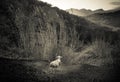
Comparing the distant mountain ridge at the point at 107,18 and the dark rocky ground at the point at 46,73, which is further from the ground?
the distant mountain ridge at the point at 107,18

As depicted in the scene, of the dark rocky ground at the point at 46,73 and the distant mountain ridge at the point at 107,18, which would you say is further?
the distant mountain ridge at the point at 107,18

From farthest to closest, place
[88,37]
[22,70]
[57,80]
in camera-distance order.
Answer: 1. [88,37]
2. [22,70]
3. [57,80]

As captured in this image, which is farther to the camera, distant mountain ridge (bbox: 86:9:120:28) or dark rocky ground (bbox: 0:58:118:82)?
distant mountain ridge (bbox: 86:9:120:28)

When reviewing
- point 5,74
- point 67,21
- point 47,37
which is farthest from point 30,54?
point 67,21

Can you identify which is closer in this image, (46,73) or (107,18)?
(46,73)

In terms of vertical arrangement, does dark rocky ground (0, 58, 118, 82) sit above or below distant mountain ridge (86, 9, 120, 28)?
below

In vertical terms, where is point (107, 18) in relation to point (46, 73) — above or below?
above

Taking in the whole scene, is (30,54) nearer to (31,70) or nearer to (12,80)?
(31,70)

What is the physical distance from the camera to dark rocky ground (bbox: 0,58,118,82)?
2.79m

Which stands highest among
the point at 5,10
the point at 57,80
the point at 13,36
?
the point at 5,10

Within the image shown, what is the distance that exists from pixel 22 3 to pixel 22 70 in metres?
5.59

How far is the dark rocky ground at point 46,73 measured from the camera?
2.79m

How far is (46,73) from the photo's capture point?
10.0ft

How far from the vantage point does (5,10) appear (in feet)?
23.1
